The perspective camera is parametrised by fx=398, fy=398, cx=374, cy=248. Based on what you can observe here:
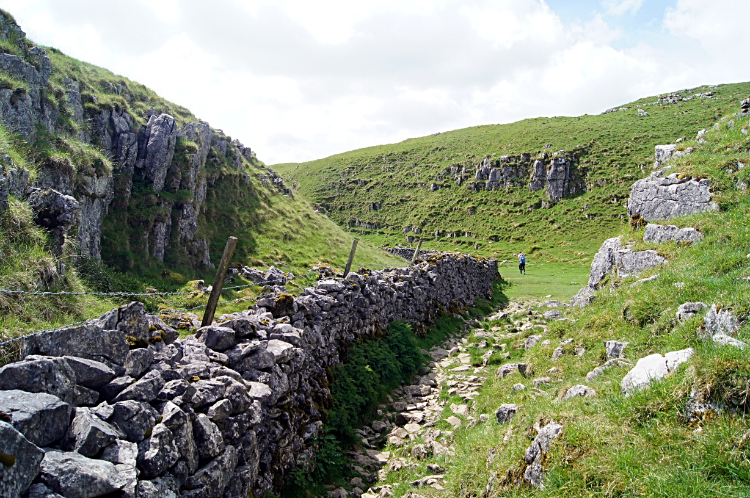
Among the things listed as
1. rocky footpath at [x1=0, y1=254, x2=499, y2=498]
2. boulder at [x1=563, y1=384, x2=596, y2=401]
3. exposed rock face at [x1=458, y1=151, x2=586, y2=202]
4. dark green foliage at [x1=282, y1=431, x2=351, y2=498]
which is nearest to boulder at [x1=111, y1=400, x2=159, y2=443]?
rocky footpath at [x1=0, y1=254, x2=499, y2=498]

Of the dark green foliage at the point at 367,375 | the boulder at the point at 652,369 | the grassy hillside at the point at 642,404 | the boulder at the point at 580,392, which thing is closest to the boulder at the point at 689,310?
→ the grassy hillside at the point at 642,404

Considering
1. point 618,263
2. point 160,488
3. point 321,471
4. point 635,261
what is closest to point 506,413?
point 321,471

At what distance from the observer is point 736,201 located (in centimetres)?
1164

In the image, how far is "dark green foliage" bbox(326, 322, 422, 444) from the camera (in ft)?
32.7

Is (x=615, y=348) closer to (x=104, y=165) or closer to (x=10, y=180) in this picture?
(x=10, y=180)

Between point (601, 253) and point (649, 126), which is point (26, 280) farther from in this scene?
point (649, 126)

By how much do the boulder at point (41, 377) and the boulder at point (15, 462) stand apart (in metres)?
0.86

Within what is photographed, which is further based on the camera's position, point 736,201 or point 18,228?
point 736,201

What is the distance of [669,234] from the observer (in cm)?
1217

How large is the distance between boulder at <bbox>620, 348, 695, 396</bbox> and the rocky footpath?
5.64 meters

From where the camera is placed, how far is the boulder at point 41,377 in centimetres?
398

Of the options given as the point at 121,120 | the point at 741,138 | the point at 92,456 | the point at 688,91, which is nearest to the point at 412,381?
the point at 92,456

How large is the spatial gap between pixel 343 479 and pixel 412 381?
5623mm

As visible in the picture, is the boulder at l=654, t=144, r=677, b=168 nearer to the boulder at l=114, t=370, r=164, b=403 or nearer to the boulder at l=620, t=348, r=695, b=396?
the boulder at l=620, t=348, r=695, b=396
